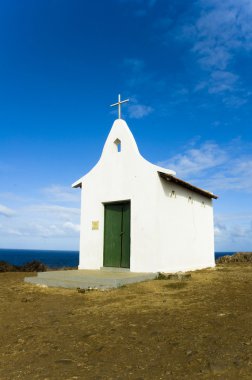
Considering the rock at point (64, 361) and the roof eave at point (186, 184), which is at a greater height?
the roof eave at point (186, 184)

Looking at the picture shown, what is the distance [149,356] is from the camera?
468 centimetres

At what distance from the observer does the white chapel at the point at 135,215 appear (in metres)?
11.9

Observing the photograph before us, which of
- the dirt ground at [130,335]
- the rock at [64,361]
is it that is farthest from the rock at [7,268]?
the rock at [64,361]

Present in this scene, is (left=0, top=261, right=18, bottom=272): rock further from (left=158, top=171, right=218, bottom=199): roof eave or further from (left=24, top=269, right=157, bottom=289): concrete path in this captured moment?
(left=158, top=171, right=218, bottom=199): roof eave

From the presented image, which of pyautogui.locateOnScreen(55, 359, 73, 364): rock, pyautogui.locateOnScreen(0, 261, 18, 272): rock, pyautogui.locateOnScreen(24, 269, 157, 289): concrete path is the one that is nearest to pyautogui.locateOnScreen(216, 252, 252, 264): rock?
pyautogui.locateOnScreen(0, 261, 18, 272): rock

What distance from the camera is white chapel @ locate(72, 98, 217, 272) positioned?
39.2 ft

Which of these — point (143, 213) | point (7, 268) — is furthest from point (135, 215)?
point (7, 268)

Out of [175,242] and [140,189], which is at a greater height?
[140,189]

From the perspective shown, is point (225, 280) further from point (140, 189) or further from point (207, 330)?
point (207, 330)

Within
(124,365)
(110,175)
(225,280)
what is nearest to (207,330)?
(124,365)

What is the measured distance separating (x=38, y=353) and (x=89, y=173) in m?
10.0

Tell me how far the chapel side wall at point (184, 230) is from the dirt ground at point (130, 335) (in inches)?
141

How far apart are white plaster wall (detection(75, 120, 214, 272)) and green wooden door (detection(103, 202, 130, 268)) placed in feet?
0.83

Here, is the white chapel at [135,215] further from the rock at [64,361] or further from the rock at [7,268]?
the rock at [64,361]
